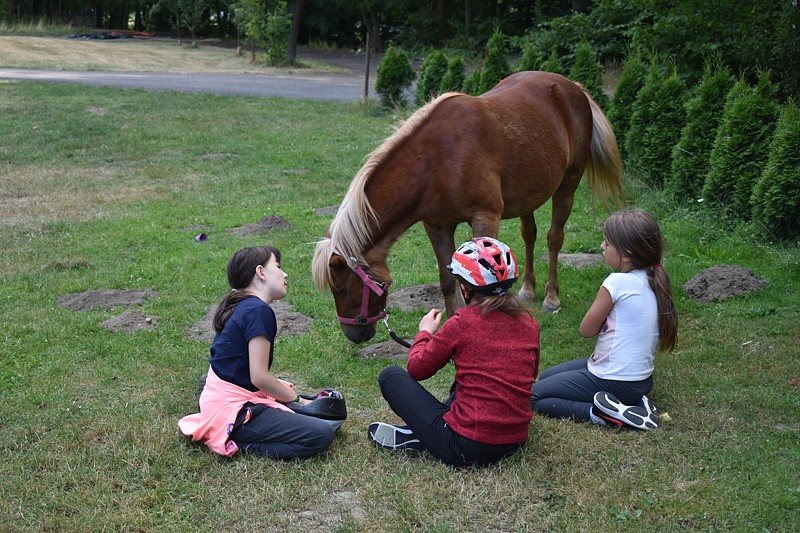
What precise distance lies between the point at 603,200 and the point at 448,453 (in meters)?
4.28

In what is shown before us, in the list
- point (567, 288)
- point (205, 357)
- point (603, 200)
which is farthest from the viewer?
point (603, 200)

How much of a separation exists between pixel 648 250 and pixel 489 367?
1201 millimetres

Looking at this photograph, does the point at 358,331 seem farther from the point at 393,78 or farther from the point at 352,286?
the point at 393,78

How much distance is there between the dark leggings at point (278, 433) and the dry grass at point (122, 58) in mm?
24790

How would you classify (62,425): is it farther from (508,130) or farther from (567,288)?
(567,288)

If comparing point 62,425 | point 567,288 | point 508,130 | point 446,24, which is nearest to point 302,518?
point 62,425

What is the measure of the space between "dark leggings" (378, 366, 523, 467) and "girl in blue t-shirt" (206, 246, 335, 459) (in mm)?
404

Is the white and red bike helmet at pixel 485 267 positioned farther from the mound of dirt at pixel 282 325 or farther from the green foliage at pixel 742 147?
the green foliage at pixel 742 147

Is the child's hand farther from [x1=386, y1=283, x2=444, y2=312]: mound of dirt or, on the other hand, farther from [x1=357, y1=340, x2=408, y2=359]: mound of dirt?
[x1=386, y1=283, x2=444, y2=312]: mound of dirt

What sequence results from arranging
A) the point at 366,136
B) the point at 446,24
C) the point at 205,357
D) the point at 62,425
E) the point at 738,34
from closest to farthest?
the point at 62,425
the point at 205,357
the point at 738,34
the point at 366,136
the point at 446,24

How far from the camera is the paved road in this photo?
20.4m

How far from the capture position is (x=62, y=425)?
14.0 feet

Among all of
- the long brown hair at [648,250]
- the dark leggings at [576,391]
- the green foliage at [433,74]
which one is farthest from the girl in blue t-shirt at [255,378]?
the green foliage at [433,74]

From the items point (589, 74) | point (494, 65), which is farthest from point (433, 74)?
point (589, 74)
